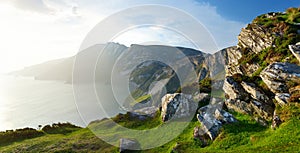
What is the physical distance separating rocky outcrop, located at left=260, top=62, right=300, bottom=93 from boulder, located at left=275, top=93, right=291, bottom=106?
0.89m

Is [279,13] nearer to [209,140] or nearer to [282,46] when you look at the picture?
[282,46]

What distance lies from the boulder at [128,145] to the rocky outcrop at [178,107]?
25.4 ft

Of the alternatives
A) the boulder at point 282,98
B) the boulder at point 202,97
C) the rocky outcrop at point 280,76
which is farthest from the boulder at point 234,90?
the boulder at point 202,97

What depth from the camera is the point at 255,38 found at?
49125 millimetres

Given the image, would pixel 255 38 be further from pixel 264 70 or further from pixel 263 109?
pixel 263 109

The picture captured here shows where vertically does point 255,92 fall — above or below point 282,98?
above

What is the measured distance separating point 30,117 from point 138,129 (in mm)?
99305

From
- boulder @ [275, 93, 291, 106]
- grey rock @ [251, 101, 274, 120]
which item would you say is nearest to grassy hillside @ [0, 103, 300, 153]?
boulder @ [275, 93, 291, 106]

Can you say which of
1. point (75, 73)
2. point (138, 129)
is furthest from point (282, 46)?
point (75, 73)

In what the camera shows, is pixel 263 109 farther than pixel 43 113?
No

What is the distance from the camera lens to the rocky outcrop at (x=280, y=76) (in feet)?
93.2

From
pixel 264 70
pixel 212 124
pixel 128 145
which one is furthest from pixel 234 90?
pixel 128 145

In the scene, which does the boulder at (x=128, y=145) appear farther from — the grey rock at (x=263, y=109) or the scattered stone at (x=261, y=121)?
the grey rock at (x=263, y=109)

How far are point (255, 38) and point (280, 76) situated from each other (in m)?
22.0
